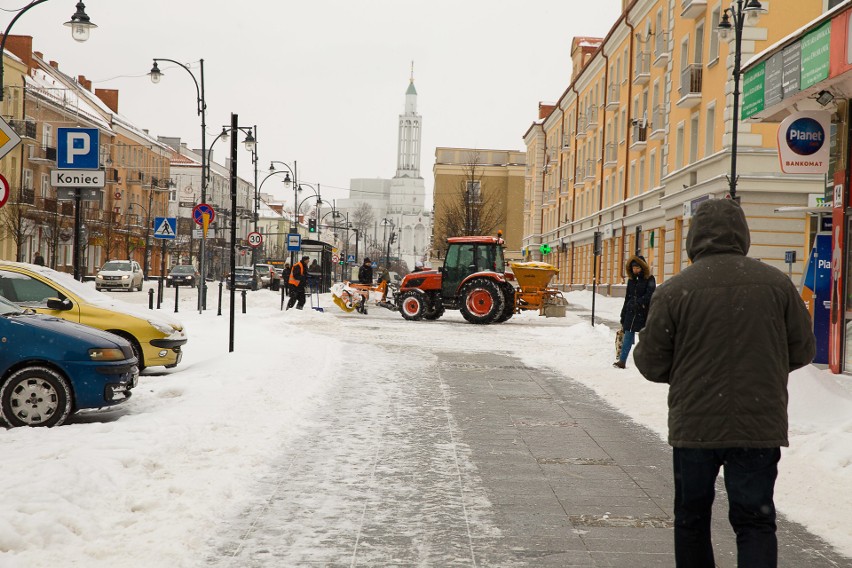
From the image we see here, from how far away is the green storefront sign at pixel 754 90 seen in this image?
13586 millimetres

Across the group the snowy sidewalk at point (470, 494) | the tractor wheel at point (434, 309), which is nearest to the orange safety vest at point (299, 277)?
the tractor wheel at point (434, 309)

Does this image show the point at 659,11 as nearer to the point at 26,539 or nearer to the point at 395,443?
the point at 395,443

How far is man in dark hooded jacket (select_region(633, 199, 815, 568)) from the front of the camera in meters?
3.86

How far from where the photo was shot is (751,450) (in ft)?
12.8

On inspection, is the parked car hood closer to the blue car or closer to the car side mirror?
the blue car

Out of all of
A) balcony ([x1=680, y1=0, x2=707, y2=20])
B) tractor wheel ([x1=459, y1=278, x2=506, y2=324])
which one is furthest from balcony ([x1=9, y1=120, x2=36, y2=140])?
balcony ([x1=680, y1=0, x2=707, y2=20])

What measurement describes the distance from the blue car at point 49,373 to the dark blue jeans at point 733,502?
6.47 metres

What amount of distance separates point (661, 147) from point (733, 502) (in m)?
38.1

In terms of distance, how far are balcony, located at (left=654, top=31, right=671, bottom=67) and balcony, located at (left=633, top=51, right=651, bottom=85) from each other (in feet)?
5.86

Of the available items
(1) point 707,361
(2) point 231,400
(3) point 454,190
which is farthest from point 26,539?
(3) point 454,190

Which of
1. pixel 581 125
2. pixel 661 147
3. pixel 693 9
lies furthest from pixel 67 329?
pixel 581 125

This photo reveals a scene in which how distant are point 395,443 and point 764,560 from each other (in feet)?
16.6

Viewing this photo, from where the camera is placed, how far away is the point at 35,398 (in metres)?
8.80

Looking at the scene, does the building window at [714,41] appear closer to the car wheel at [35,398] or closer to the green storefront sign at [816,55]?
the green storefront sign at [816,55]
